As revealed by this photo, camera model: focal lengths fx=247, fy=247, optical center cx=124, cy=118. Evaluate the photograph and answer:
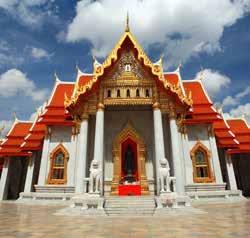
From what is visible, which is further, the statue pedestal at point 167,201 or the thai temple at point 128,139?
the thai temple at point 128,139

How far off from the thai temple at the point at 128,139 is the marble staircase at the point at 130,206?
0.18 m

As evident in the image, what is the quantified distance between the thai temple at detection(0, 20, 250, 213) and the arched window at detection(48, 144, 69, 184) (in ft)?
0.04

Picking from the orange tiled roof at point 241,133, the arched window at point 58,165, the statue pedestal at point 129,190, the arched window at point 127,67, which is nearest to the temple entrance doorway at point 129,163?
the statue pedestal at point 129,190

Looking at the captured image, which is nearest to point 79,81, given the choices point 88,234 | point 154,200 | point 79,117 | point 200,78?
point 79,117

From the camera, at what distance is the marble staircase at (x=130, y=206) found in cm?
957

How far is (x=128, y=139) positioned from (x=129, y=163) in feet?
4.57

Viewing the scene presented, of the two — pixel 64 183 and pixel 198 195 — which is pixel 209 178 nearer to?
pixel 198 195

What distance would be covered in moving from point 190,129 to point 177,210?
6.44 metres

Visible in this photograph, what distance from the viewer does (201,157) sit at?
14.4 m

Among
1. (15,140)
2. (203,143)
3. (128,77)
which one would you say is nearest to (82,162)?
(128,77)

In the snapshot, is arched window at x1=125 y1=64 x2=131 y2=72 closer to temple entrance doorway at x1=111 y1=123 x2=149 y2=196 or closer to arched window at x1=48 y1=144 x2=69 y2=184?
temple entrance doorway at x1=111 y1=123 x2=149 y2=196

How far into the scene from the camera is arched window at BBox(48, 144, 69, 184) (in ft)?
46.1

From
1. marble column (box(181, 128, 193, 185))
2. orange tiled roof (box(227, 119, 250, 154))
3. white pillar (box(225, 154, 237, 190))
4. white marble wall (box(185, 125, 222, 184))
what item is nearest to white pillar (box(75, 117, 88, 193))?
marble column (box(181, 128, 193, 185))

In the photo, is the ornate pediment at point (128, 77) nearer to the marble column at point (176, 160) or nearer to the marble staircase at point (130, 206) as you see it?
the marble column at point (176, 160)
